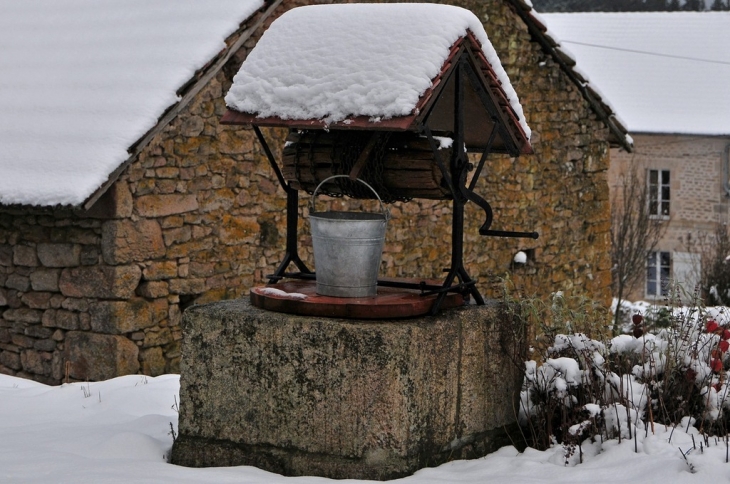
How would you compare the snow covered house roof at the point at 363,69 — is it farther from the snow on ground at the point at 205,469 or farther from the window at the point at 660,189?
the window at the point at 660,189

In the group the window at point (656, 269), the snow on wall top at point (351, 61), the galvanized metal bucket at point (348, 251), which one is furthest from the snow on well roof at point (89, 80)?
the window at point (656, 269)

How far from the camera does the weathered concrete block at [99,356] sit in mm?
7016

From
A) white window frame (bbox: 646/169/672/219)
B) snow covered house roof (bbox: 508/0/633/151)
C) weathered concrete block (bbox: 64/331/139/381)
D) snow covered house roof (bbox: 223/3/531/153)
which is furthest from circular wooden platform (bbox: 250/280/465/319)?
white window frame (bbox: 646/169/672/219)

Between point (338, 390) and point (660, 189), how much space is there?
58.9 ft

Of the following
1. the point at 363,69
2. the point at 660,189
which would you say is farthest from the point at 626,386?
the point at 660,189

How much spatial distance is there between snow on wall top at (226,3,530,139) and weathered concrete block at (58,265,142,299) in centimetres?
261

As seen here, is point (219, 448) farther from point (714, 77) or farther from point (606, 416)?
point (714, 77)

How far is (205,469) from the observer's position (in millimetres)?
4422

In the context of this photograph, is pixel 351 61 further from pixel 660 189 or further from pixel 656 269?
pixel 656 269

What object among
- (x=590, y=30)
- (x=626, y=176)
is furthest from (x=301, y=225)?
(x=590, y=30)

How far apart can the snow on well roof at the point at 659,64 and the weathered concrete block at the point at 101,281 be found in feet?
51.3

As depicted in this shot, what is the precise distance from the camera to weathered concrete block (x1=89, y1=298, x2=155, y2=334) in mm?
7020

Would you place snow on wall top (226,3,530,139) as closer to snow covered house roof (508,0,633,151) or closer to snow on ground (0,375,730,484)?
snow on ground (0,375,730,484)

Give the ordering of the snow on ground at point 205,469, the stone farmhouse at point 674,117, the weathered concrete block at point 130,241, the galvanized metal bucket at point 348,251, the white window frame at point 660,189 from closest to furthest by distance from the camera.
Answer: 1. the snow on ground at point 205,469
2. the galvanized metal bucket at point 348,251
3. the weathered concrete block at point 130,241
4. the stone farmhouse at point 674,117
5. the white window frame at point 660,189
